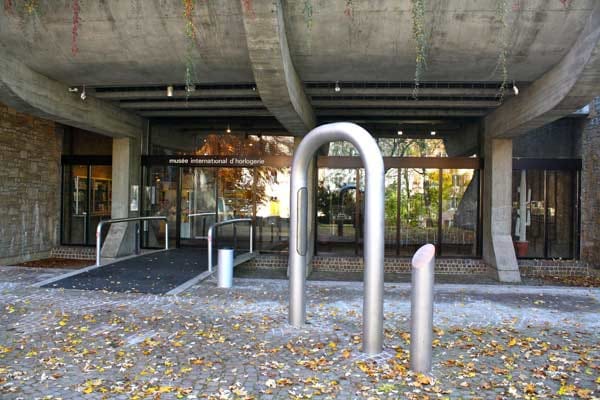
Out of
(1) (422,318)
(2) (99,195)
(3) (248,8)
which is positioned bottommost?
(1) (422,318)

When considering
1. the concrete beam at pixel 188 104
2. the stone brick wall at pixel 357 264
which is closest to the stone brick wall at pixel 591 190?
the stone brick wall at pixel 357 264

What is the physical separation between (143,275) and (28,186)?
576 cm

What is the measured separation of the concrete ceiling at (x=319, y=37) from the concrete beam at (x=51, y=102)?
28 centimetres

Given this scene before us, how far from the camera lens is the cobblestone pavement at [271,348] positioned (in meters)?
4.05

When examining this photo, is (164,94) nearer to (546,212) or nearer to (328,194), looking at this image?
(328,194)

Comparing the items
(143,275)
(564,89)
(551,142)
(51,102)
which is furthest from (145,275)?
(551,142)

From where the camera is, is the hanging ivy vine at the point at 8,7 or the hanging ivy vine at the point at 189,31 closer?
the hanging ivy vine at the point at 189,31

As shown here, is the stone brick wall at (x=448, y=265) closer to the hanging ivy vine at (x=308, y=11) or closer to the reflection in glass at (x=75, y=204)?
the reflection in glass at (x=75, y=204)

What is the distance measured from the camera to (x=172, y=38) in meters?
7.47

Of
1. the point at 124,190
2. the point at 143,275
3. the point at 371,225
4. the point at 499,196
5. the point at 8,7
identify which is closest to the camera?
the point at 371,225

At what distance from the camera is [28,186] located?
40.3 ft

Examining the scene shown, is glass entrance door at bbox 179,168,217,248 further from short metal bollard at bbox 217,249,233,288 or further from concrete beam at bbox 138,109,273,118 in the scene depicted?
short metal bollard at bbox 217,249,233,288

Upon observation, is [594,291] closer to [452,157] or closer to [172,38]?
[452,157]

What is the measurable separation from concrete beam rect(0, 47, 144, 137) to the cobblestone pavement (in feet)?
11.5
